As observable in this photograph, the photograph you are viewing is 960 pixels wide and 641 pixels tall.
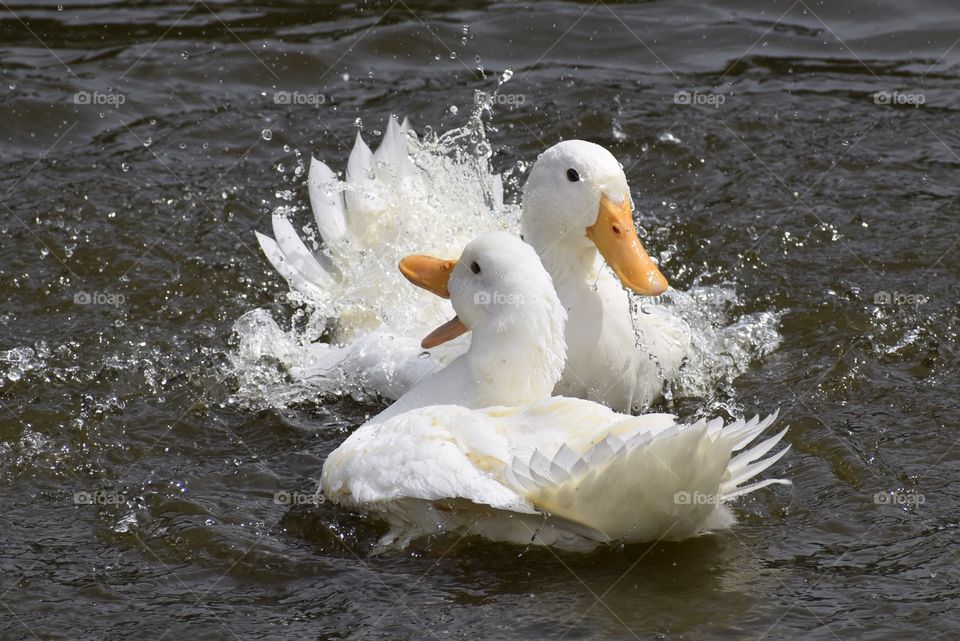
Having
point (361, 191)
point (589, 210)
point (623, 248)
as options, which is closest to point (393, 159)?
point (361, 191)

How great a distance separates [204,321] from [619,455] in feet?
10.9

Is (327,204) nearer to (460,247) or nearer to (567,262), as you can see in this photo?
(460,247)

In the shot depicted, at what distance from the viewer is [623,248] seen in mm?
6230

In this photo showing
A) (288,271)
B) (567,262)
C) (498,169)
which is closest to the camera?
(567,262)

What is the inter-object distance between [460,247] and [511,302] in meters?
1.77

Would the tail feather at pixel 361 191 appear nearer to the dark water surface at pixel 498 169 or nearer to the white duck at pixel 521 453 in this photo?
the dark water surface at pixel 498 169

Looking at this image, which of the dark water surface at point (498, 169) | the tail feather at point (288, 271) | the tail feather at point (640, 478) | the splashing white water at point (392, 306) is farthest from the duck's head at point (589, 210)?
the tail feather at point (288, 271)

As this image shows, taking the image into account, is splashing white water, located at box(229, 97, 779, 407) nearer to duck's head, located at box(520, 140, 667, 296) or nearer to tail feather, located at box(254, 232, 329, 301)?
tail feather, located at box(254, 232, 329, 301)

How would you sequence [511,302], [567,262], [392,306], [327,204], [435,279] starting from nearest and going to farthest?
[511,302] < [435,279] < [567,262] < [392,306] < [327,204]

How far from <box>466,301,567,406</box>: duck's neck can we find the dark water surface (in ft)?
2.33

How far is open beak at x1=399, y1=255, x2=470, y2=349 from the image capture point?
6.04 meters

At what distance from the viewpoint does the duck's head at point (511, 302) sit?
18.3 ft

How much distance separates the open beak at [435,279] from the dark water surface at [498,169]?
0.78 m

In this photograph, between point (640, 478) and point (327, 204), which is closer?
point (640, 478)
